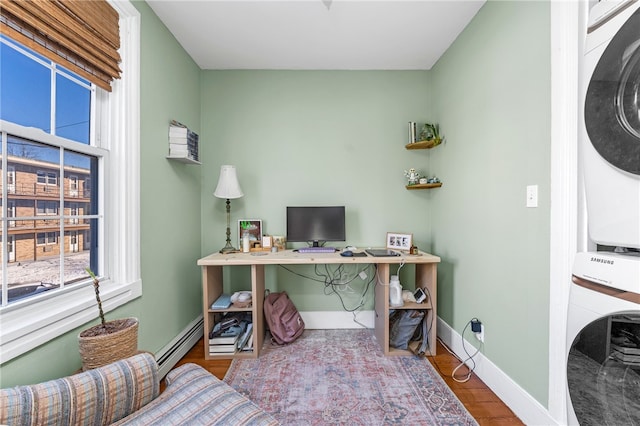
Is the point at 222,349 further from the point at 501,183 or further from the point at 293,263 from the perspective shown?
the point at 501,183

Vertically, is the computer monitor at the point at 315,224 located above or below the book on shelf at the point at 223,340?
above

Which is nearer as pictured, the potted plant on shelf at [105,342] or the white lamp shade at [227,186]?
the potted plant on shelf at [105,342]

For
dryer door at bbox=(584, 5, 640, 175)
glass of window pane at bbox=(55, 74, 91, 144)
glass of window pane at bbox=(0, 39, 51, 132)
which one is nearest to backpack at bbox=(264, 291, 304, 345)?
glass of window pane at bbox=(55, 74, 91, 144)

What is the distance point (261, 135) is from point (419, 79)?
169cm

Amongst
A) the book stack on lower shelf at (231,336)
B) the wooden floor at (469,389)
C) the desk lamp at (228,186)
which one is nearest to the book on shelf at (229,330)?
the book stack on lower shelf at (231,336)

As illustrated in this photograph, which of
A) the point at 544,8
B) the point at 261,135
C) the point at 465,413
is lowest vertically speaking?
the point at 465,413

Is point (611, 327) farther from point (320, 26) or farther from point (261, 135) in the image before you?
point (261, 135)

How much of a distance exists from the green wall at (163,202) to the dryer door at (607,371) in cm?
216

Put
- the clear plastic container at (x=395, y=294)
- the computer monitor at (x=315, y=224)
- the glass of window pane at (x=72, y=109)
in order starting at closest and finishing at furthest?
the glass of window pane at (x=72, y=109) < the clear plastic container at (x=395, y=294) < the computer monitor at (x=315, y=224)

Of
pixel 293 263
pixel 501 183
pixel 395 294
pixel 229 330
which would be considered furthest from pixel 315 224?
pixel 501 183

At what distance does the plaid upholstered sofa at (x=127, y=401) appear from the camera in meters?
0.88

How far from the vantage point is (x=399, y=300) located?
6.89 feet

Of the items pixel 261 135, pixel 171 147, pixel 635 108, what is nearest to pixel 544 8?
pixel 635 108

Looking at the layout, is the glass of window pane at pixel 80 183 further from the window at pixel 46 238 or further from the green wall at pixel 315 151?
the green wall at pixel 315 151
